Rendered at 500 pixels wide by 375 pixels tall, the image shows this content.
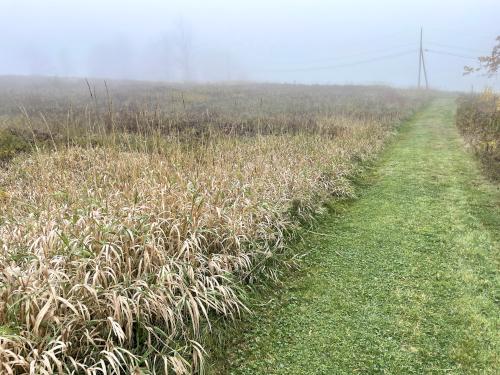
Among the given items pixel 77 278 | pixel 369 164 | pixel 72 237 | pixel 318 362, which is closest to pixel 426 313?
pixel 318 362

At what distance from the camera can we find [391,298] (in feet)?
13.2

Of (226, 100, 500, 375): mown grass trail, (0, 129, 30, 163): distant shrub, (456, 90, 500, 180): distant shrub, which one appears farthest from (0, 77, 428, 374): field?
(456, 90, 500, 180): distant shrub

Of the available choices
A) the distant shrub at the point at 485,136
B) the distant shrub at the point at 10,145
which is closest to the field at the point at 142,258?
the distant shrub at the point at 10,145

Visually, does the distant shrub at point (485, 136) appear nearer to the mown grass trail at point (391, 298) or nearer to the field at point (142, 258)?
the mown grass trail at point (391, 298)

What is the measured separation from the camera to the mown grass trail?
10.4 feet

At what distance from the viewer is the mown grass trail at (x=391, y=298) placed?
3.18 meters

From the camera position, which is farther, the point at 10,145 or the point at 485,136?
the point at 485,136

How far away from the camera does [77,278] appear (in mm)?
3098

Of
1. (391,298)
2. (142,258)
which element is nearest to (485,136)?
(391,298)

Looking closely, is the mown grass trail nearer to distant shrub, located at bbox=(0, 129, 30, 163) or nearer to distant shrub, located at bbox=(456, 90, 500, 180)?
distant shrub, located at bbox=(456, 90, 500, 180)

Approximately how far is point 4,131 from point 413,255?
417 inches

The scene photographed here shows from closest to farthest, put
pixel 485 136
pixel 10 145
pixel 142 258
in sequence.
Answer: pixel 142 258 < pixel 10 145 < pixel 485 136

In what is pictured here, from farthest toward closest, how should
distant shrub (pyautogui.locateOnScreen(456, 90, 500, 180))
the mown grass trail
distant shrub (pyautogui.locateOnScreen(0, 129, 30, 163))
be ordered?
distant shrub (pyautogui.locateOnScreen(0, 129, 30, 163)) → distant shrub (pyautogui.locateOnScreen(456, 90, 500, 180)) → the mown grass trail

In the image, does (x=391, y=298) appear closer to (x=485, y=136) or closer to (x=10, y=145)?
(x=10, y=145)
